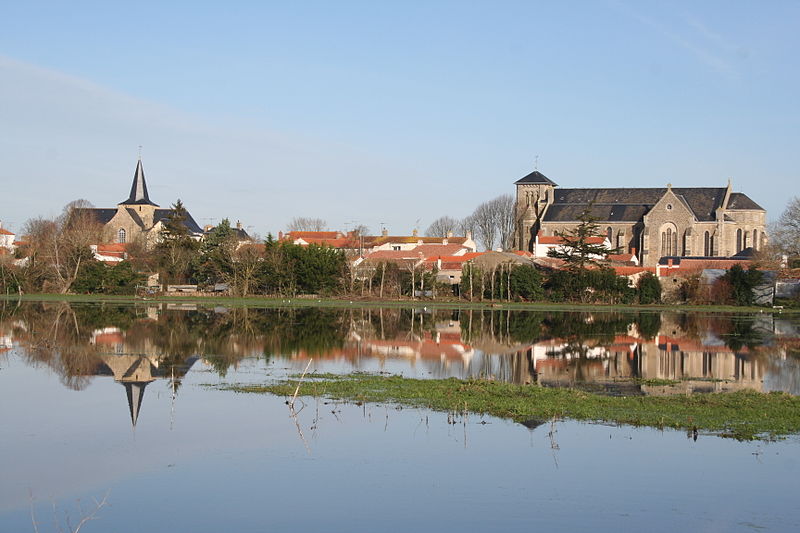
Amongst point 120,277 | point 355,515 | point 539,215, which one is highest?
point 539,215

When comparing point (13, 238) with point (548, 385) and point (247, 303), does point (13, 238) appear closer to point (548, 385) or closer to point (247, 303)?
point (247, 303)

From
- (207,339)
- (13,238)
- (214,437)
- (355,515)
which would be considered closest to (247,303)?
(207,339)

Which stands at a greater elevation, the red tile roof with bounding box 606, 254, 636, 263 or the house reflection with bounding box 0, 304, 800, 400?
the red tile roof with bounding box 606, 254, 636, 263

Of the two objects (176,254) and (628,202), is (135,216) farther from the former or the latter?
(628,202)

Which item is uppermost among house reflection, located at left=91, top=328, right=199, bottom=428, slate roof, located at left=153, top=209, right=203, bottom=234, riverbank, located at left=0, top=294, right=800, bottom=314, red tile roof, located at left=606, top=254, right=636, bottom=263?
slate roof, located at left=153, top=209, right=203, bottom=234

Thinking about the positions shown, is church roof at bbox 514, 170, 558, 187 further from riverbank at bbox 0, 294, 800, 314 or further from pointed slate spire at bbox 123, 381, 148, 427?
pointed slate spire at bbox 123, 381, 148, 427

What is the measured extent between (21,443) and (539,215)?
81.9 m

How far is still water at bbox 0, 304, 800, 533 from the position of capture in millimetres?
9922

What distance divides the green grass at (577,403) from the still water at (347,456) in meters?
0.65

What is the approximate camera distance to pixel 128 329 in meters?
31.9

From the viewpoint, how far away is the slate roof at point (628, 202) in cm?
8375

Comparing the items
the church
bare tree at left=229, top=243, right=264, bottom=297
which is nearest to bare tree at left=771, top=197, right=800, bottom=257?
bare tree at left=229, top=243, right=264, bottom=297

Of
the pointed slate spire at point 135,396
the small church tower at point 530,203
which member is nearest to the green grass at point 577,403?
the pointed slate spire at point 135,396

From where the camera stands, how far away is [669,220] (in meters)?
82.5
